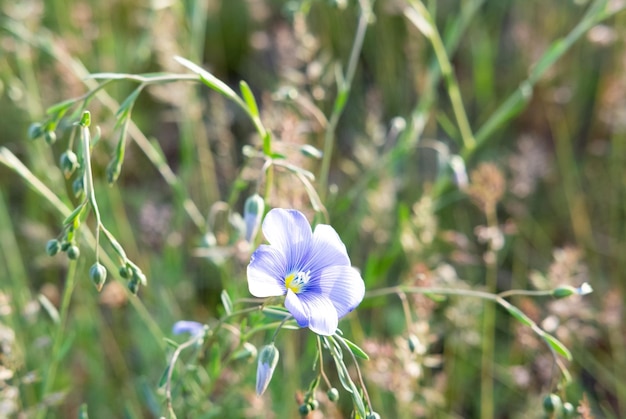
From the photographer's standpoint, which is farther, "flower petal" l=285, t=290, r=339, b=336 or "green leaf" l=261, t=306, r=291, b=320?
"green leaf" l=261, t=306, r=291, b=320

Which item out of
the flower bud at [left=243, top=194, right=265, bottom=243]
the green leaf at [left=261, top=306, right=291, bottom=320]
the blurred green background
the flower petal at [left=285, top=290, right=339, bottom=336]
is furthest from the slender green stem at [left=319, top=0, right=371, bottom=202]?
the flower petal at [left=285, top=290, right=339, bottom=336]

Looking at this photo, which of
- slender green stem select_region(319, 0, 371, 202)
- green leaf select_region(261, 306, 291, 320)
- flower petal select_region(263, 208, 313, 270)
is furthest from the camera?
slender green stem select_region(319, 0, 371, 202)

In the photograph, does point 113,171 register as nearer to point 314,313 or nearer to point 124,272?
point 124,272

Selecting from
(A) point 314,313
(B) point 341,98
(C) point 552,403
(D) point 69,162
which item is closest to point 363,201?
(B) point 341,98

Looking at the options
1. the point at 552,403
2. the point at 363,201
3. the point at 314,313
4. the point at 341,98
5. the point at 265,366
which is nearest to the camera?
the point at 314,313

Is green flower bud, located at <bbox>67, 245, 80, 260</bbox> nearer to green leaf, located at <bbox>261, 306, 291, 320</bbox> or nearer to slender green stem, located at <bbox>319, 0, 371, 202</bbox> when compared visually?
green leaf, located at <bbox>261, 306, 291, 320</bbox>

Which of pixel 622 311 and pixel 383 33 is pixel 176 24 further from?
pixel 622 311

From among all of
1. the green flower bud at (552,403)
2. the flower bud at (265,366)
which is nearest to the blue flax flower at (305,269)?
the flower bud at (265,366)

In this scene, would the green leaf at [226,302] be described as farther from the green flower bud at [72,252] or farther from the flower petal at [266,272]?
the green flower bud at [72,252]
